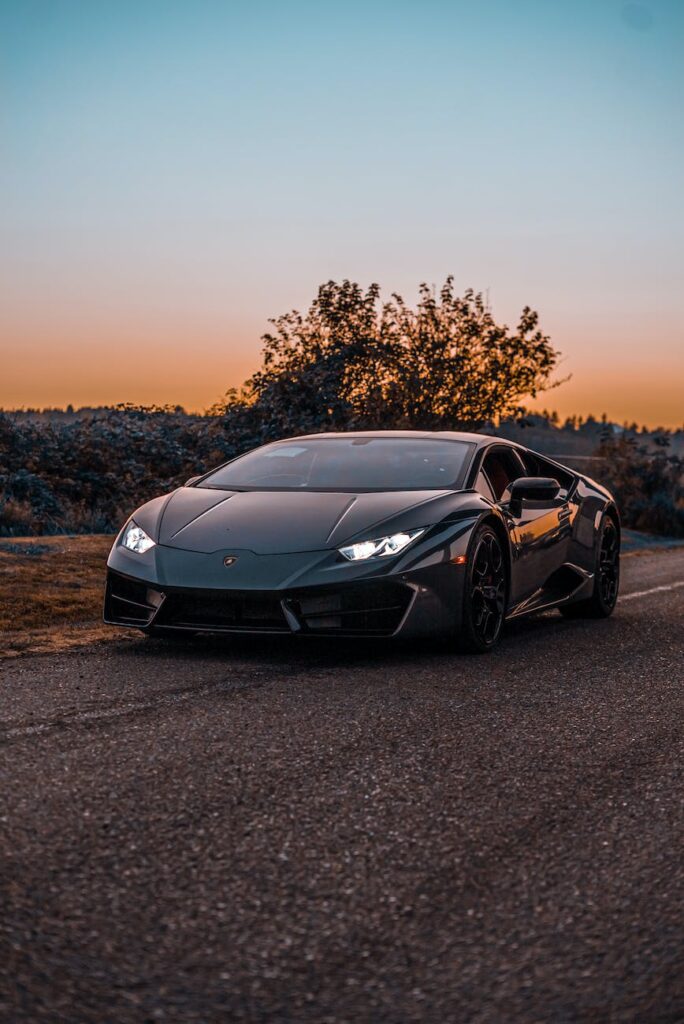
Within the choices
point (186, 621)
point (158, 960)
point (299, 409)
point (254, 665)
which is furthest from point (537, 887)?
point (299, 409)

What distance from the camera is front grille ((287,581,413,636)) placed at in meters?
6.39

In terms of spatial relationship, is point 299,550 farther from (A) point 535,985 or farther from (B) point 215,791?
(A) point 535,985

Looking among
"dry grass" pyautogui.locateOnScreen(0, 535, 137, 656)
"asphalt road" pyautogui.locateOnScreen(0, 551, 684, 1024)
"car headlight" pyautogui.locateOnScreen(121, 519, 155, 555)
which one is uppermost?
"car headlight" pyautogui.locateOnScreen(121, 519, 155, 555)

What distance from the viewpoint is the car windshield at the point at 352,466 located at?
7.57 meters

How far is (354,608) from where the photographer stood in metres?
6.42

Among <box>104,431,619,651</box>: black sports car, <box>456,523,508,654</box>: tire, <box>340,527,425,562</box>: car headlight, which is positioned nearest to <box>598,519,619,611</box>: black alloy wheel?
<box>104,431,619,651</box>: black sports car

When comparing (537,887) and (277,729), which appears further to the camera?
(277,729)

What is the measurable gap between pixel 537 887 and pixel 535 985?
1.92 feet

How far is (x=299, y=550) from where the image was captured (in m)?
6.54

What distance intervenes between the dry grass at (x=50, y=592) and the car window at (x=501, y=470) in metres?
2.54

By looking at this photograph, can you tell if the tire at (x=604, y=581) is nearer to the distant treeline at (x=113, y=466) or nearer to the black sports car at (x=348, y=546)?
the black sports car at (x=348, y=546)

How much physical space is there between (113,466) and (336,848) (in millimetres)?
15819

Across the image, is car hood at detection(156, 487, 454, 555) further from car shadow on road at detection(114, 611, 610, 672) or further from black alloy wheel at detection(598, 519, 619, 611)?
black alloy wheel at detection(598, 519, 619, 611)

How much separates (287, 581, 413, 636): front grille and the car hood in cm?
29
